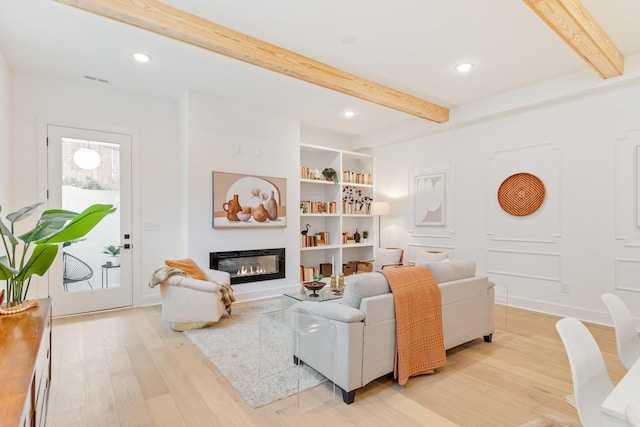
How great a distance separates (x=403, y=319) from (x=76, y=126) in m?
4.50

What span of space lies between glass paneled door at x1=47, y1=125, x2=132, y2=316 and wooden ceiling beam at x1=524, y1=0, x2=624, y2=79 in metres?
4.82

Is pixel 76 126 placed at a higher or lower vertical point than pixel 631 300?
higher

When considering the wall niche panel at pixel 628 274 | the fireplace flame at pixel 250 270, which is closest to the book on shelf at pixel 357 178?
the fireplace flame at pixel 250 270

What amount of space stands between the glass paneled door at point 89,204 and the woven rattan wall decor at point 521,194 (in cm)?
524

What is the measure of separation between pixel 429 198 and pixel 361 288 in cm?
378

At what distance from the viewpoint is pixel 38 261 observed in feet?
6.63

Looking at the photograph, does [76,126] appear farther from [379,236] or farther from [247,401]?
[379,236]

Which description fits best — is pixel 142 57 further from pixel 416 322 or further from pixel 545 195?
pixel 545 195

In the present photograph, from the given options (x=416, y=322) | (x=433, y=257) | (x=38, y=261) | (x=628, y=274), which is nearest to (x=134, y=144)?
(x=38, y=261)

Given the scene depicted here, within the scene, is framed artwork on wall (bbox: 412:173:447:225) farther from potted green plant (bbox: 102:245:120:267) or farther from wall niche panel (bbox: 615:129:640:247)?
potted green plant (bbox: 102:245:120:267)

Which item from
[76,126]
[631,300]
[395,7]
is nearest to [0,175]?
[76,126]

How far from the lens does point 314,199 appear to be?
6.43 metres

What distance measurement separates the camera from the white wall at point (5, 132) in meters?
3.42

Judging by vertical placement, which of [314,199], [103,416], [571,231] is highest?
[314,199]
